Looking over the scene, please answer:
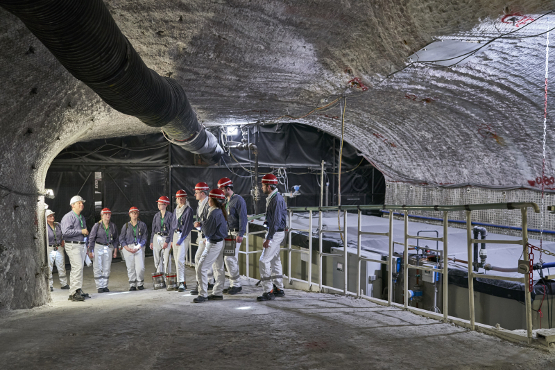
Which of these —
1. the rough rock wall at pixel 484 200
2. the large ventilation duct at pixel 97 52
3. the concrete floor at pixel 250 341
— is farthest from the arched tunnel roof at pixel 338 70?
the concrete floor at pixel 250 341

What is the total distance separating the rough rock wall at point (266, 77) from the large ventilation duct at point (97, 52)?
73cm

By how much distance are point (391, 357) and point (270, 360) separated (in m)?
0.82

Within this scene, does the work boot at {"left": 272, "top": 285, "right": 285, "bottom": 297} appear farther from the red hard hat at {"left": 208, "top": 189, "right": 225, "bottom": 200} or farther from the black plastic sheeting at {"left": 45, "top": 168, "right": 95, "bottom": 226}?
the black plastic sheeting at {"left": 45, "top": 168, "right": 95, "bottom": 226}

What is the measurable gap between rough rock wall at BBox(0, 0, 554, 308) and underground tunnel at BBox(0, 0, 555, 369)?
3 centimetres

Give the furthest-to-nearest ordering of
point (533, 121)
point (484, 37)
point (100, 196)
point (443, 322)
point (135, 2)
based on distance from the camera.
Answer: point (100, 196), point (533, 121), point (484, 37), point (443, 322), point (135, 2)

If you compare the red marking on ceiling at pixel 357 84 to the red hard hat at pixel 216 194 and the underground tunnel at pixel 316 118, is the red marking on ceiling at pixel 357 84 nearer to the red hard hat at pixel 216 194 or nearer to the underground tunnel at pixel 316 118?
the underground tunnel at pixel 316 118

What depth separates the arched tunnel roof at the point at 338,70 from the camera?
3.61 metres

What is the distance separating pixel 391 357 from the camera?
9.13 feet

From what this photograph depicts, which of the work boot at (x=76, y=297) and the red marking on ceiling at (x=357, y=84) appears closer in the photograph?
the red marking on ceiling at (x=357, y=84)

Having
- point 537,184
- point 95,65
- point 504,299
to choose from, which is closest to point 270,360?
point 95,65

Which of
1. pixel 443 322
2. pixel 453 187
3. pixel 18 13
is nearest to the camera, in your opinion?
pixel 18 13

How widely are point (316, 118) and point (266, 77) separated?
3.93 meters

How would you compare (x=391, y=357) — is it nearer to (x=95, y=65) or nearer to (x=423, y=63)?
(x=95, y=65)

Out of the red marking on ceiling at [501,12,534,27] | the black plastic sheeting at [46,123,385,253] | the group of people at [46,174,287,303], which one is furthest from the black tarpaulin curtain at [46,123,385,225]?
the red marking on ceiling at [501,12,534,27]
